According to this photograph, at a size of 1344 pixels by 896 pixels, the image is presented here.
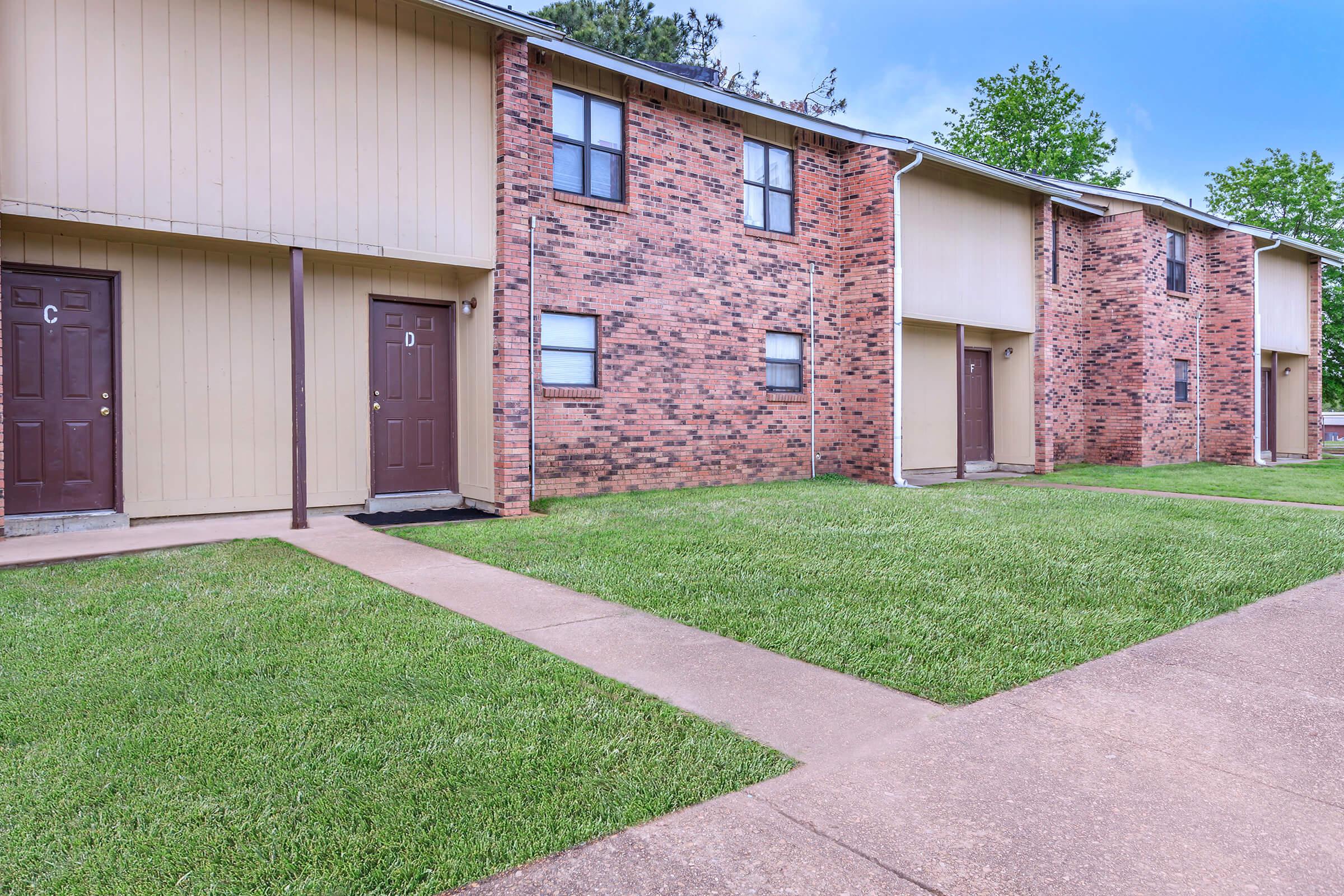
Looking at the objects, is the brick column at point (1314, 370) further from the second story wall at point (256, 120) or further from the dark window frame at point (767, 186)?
the second story wall at point (256, 120)

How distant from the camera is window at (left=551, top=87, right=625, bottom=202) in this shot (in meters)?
10.3

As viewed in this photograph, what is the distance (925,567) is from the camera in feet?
20.5

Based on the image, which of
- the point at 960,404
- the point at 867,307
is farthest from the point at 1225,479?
the point at 867,307

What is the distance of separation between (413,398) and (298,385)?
1717 mm

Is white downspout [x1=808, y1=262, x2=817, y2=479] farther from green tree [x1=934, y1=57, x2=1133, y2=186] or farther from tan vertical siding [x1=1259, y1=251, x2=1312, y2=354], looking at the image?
green tree [x1=934, y1=57, x2=1133, y2=186]

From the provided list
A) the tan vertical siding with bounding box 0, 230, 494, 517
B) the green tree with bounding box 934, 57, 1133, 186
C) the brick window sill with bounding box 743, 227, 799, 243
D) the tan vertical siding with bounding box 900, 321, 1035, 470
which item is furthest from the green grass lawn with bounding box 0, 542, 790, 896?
the green tree with bounding box 934, 57, 1133, 186

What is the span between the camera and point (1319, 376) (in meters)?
22.1

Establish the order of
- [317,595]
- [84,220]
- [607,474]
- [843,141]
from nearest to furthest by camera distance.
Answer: [317,595]
[84,220]
[607,474]
[843,141]

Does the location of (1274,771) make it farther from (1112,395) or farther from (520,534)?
(1112,395)

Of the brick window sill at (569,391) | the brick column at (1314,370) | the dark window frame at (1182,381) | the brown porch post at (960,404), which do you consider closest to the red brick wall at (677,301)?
the brick window sill at (569,391)

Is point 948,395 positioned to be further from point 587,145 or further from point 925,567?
point 925,567

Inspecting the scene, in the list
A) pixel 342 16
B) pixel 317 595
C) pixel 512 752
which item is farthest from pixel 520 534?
pixel 342 16

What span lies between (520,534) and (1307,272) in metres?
23.5

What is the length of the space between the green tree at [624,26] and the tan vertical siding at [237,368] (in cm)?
1972
